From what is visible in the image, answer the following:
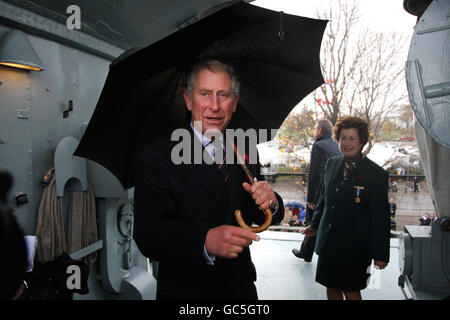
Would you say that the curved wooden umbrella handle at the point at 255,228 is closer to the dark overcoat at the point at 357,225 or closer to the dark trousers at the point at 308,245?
the dark overcoat at the point at 357,225

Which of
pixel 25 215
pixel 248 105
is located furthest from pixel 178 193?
pixel 25 215

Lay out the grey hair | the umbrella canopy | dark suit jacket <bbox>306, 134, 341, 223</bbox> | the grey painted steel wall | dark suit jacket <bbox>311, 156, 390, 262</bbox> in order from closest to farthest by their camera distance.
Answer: the umbrella canopy
the grey painted steel wall
dark suit jacket <bbox>311, 156, 390, 262</bbox>
dark suit jacket <bbox>306, 134, 341, 223</bbox>
the grey hair

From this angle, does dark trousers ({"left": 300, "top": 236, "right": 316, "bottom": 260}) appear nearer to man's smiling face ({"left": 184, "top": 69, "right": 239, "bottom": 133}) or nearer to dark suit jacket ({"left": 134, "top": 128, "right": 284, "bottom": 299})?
dark suit jacket ({"left": 134, "top": 128, "right": 284, "bottom": 299})

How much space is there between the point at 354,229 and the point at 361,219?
11 cm

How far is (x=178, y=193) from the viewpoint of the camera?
1454 mm

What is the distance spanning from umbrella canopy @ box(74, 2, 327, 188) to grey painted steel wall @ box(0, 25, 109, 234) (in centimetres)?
97

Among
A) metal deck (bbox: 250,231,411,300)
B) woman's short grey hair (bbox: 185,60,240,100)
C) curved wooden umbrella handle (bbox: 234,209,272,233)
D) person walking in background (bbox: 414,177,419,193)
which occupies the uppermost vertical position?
woman's short grey hair (bbox: 185,60,240,100)

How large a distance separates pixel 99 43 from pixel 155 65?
1.90 meters

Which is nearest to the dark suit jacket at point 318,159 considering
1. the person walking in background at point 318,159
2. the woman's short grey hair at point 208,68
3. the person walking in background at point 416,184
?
the person walking in background at point 318,159

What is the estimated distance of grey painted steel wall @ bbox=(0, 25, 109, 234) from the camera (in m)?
2.20

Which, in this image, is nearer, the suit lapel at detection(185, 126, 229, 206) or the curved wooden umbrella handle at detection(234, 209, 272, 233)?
the curved wooden umbrella handle at detection(234, 209, 272, 233)

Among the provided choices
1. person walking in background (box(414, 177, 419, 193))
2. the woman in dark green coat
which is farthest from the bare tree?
the woman in dark green coat

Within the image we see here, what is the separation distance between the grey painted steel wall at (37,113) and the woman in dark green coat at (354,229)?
8.29 feet

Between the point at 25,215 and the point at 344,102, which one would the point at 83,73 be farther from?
the point at 344,102
